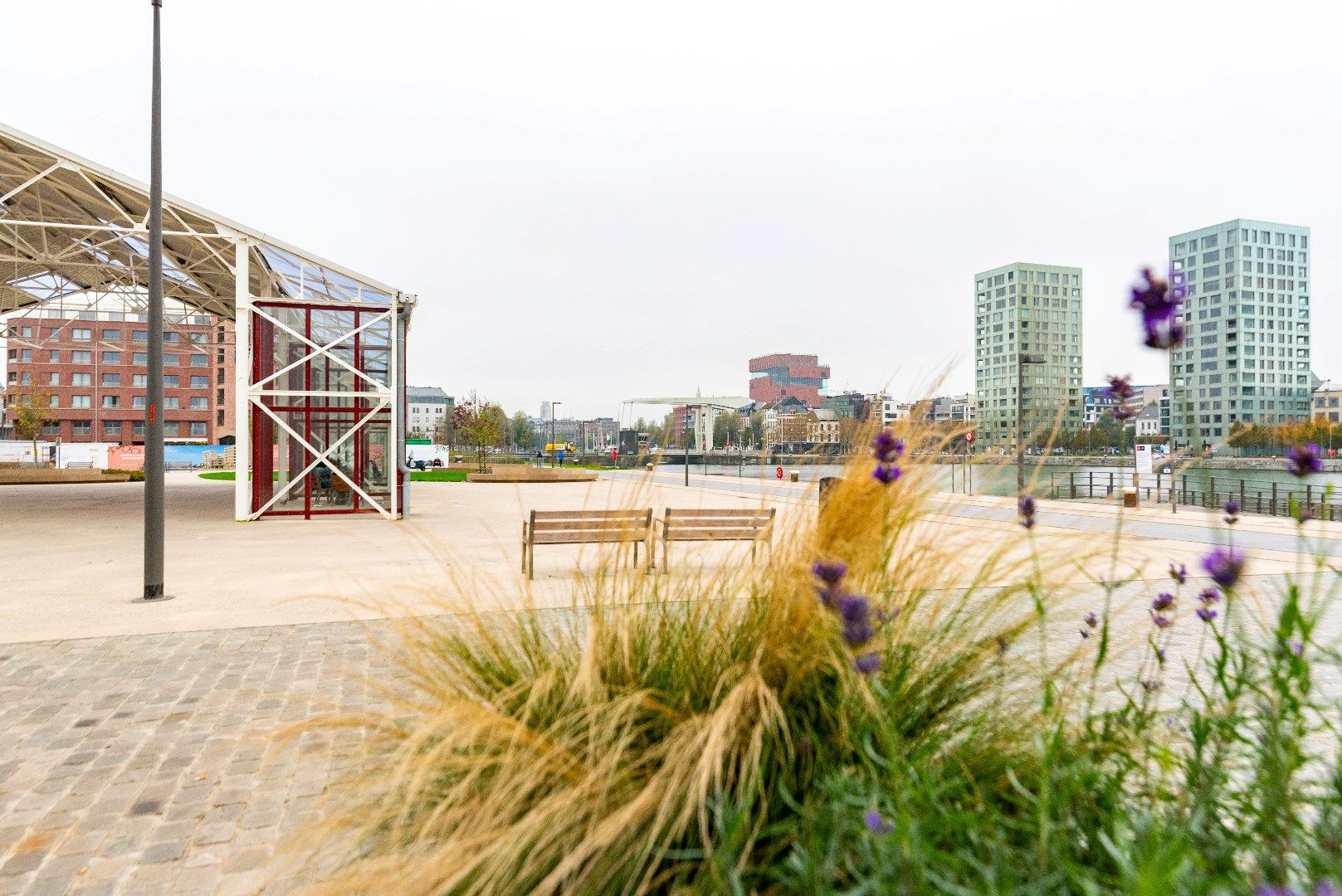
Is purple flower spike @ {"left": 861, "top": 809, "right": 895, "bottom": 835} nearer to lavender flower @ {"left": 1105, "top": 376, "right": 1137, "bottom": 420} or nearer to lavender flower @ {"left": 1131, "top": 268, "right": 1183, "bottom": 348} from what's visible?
lavender flower @ {"left": 1131, "top": 268, "right": 1183, "bottom": 348}

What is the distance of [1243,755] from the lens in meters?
1.84

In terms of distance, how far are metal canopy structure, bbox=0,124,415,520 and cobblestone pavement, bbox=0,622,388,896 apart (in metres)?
9.66

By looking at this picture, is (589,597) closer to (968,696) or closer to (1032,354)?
(968,696)

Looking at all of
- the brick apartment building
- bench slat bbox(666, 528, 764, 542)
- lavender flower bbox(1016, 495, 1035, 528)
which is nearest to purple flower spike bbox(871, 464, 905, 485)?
lavender flower bbox(1016, 495, 1035, 528)

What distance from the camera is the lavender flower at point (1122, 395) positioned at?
219 cm

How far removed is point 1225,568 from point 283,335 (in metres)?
17.5

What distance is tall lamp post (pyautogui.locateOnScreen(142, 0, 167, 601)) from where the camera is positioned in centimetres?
693

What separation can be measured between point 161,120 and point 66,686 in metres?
5.18

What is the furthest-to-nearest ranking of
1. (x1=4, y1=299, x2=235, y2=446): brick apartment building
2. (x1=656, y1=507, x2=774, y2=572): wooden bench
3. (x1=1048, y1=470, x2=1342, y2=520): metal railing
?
(x1=4, y1=299, x2=235, y2=446): brick apartment building → (x1=656, y1=507, x2=774, y2=572): wooden bench → (x1=1048, y1=470, x2=1342, y2=520): metal railing

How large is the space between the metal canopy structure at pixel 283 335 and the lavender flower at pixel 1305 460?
14342 mm

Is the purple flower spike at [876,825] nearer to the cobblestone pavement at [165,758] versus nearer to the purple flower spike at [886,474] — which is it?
the purple flower spike at [886,474]

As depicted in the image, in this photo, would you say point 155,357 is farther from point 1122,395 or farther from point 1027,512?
point 1122,395

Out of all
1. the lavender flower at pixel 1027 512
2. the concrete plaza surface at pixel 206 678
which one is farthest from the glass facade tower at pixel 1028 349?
the concrete plaza surface at pixel 206 678

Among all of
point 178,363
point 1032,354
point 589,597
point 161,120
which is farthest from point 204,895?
point 178,363
